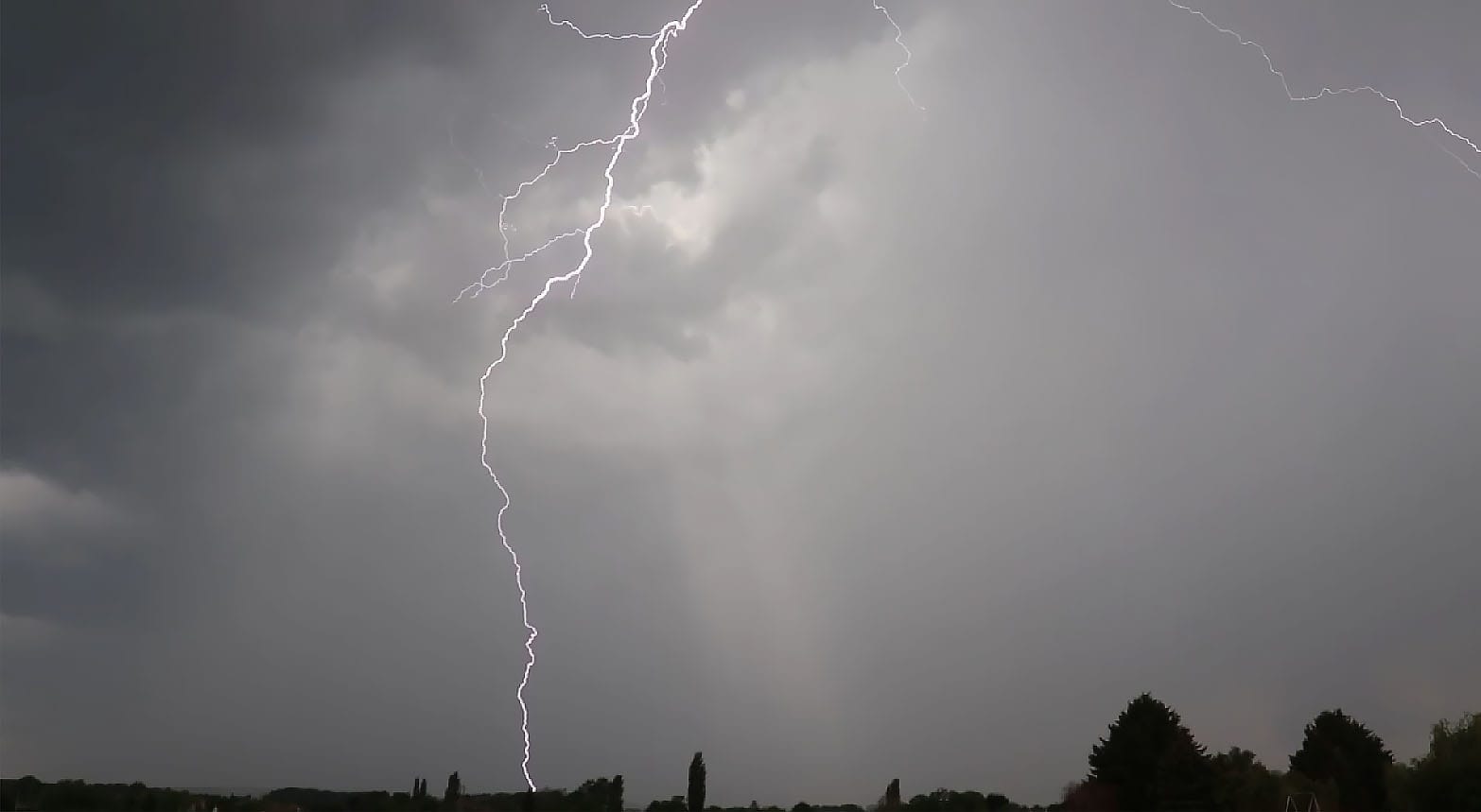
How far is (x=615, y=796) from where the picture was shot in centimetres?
6250

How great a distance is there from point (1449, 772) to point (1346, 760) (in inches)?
896

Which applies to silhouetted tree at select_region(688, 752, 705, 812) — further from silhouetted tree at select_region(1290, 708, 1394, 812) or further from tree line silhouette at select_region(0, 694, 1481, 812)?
silhouetted tree at select_region(1290, 708, 1394, 812)

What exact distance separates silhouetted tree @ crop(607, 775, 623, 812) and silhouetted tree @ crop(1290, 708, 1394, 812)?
3669 centimetres

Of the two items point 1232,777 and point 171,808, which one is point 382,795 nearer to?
point 171,808

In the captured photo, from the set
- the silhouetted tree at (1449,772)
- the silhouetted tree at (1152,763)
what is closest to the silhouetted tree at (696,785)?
the silhouetted tree at (1152,763)

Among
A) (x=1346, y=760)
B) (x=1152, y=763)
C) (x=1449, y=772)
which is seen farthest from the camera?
(x=1346, y=760)

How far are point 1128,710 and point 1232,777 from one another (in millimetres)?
5506

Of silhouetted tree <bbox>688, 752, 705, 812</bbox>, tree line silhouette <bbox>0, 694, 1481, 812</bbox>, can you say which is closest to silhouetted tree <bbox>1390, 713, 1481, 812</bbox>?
tree line silhouette <bbox>0, 694, 1481, 812</bbox>

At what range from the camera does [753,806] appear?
2557 inches

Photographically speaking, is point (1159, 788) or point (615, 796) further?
point (615, 796)

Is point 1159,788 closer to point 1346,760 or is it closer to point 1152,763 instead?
point 1152,763

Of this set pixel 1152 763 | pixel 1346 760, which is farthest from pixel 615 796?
pixel 1346 760

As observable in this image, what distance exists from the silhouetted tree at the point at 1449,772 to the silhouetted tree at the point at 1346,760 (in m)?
14.3

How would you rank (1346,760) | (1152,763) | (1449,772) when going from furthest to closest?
1. (1346,760)
2. (1152,763)
3. (1449,772)
